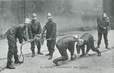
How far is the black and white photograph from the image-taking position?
1157cm

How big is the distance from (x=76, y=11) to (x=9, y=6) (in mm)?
2848

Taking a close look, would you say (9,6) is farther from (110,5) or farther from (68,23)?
(110,5)

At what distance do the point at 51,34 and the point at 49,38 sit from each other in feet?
0.66

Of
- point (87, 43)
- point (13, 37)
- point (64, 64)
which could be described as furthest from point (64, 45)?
point (13, 37)

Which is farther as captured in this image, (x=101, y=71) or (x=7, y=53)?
(x=7, y=53)

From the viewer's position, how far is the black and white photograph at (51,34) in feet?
38.0

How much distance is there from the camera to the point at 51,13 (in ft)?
41.7

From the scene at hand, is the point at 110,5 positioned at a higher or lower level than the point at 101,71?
higher

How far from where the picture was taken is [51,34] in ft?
41.8

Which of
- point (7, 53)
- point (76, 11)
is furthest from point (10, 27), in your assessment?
point (76, 11)

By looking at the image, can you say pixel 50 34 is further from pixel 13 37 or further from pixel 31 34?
pixel 13 37

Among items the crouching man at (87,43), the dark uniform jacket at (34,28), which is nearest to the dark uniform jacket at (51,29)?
the dark uniform jacket at (34,28)

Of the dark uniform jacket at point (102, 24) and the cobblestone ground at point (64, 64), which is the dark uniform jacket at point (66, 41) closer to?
the cobblestone ground at point (64, 64)

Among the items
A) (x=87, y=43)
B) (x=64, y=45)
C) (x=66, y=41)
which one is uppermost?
(x=66, y=41)
